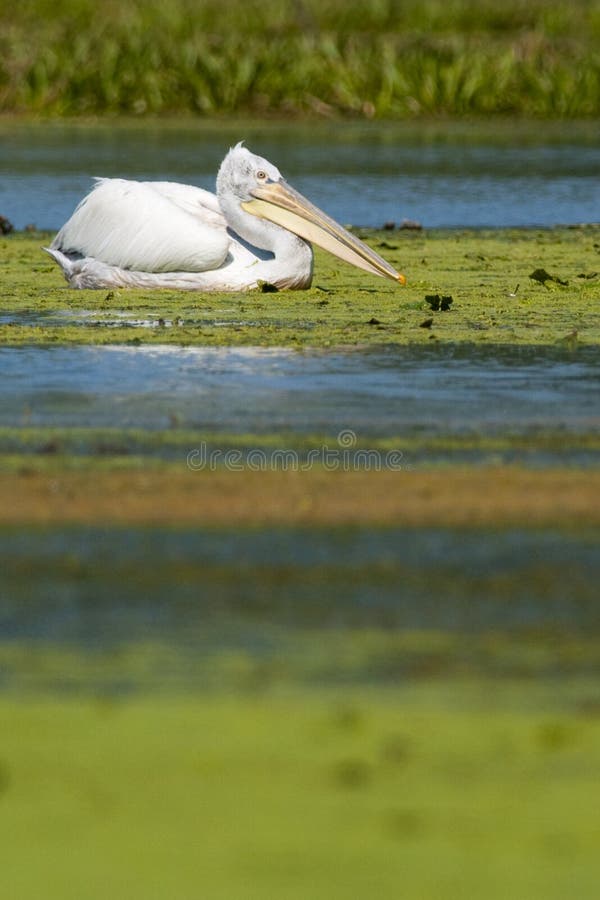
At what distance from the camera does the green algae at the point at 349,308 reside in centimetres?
795

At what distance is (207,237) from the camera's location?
30.1 ft

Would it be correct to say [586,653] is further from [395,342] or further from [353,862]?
[395,342]

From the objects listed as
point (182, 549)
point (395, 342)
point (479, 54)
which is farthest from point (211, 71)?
point (182, 549)

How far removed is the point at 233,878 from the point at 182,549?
5.93ft

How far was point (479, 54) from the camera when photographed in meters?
24.5

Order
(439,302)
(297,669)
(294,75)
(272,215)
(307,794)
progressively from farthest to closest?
(294,75), (272,215), (439,302), (297,669), (307,794)

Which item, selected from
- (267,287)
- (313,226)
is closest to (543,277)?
(313,226)

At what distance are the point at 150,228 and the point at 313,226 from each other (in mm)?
873

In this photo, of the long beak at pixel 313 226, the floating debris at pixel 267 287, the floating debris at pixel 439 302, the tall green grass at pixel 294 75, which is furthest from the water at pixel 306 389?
the tall green grass at pixel 294 75

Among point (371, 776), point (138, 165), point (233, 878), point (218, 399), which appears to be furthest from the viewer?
point (138, 165)

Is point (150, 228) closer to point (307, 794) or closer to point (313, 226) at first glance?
point (313, 226)

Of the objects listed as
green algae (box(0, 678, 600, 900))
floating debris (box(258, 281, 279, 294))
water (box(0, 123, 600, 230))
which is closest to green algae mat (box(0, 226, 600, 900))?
green algae (box(0, 678, 600, 900))

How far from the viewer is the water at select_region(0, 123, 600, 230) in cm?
1528

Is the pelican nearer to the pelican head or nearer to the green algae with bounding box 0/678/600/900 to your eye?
the pelican head
